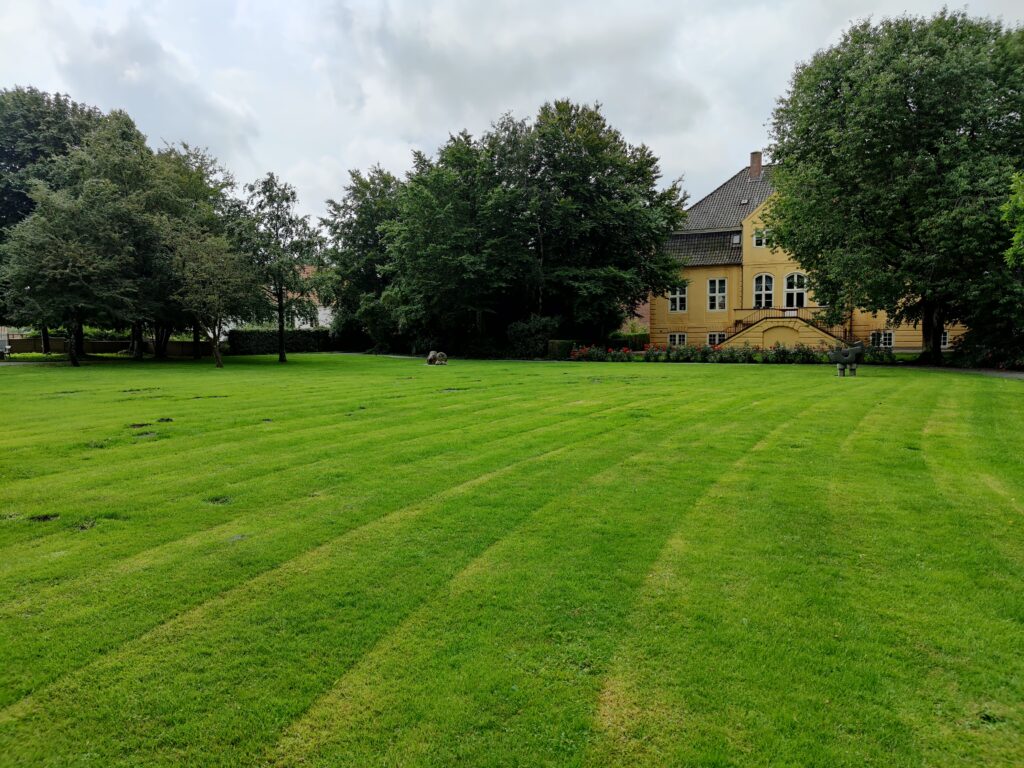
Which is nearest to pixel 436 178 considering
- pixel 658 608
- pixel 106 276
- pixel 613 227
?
pixel 613 227

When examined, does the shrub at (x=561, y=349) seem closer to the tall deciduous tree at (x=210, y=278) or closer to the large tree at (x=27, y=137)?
the tall deciduous tree at (x=210, y=278)

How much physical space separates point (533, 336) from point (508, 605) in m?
31.0

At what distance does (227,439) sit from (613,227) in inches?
1204

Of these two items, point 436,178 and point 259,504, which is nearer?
point 259,504

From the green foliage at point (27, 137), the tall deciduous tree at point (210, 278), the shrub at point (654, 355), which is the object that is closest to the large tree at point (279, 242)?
the tall deciduous tree at point (210, 278)

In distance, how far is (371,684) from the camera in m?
2.59

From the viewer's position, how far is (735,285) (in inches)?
1629

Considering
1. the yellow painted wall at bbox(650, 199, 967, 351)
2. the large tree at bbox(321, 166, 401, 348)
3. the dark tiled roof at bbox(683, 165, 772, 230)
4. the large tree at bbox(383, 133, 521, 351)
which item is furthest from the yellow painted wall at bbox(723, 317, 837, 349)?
the large tree at bbox(321, 166, 401, 348)

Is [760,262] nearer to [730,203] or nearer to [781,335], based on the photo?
[730,203]

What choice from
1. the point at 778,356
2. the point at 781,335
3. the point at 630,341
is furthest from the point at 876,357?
the point at 630,341

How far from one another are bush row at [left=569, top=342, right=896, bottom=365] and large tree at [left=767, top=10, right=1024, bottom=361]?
3046 millimetres

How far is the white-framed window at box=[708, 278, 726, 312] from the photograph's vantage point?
41.9m

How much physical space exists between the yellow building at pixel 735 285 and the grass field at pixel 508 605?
33.2 meters

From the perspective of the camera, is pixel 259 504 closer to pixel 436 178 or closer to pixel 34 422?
pixel 34 422
